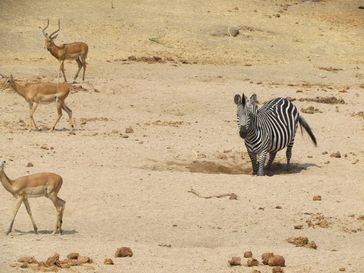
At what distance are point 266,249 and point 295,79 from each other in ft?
51.6

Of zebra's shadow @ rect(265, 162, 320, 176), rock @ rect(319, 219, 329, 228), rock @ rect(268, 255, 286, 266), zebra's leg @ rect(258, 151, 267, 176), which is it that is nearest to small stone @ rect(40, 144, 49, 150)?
→ zebra's leg @ rect(258, 151, 267, 176)

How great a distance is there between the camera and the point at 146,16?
3369 cm

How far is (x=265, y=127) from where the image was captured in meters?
17.0

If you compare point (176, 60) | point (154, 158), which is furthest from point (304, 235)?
point (176, 60)

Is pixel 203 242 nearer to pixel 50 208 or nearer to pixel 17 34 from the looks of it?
pixel 50 208

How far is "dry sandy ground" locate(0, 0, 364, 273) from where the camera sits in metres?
12.2

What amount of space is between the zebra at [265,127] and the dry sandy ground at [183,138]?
0.45 meters

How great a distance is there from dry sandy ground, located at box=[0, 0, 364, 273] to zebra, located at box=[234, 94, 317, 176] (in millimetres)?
447

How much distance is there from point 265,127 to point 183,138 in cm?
229

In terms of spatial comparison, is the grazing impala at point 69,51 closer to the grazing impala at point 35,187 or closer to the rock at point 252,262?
the grazing impala at point 35,187

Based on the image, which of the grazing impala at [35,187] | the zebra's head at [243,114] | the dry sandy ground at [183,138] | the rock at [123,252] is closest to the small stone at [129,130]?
the dry sandy ground at [183,138]

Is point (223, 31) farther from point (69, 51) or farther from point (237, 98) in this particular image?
point (237, 98)

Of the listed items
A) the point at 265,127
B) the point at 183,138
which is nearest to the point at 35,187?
the point at 265,127

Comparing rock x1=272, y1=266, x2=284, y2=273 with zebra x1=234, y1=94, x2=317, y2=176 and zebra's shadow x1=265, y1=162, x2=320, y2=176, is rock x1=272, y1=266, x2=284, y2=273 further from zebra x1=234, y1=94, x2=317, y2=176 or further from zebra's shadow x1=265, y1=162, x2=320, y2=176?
zebra's shadow x1=265, y1=162, x2=320, y2=176
